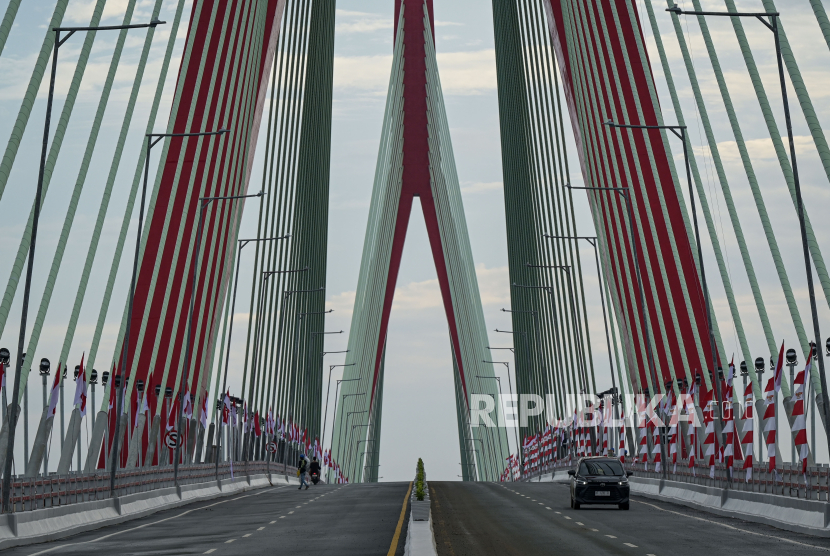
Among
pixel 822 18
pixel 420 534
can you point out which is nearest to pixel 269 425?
pixel 822 18

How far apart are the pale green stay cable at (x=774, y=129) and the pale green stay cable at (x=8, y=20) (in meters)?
15.7

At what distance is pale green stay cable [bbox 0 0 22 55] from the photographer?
25.6 meters

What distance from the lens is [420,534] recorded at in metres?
19.2

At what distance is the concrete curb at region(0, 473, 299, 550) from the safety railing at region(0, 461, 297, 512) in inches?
19.4

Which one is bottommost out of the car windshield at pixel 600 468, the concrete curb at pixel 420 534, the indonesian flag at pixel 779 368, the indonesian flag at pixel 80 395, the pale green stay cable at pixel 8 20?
the concrete curb at pixel 420 534

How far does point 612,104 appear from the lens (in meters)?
50.8

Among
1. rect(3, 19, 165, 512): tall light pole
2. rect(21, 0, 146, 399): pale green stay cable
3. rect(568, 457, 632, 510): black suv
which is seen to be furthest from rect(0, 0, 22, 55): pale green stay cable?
rect(568, 457, 632, 510): black suv

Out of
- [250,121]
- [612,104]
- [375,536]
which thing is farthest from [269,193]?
[375,536]

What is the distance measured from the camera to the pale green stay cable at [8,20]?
2556 centimetres

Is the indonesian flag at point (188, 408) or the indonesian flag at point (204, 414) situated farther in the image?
the indonesian flag at point (204, 414)

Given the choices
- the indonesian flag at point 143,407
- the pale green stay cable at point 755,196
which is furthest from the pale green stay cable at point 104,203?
the pale green stay cable at point 755,196

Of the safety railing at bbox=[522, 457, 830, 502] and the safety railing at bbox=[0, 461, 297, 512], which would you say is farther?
the safety railing at bbox=[522, 457, 830, 502]

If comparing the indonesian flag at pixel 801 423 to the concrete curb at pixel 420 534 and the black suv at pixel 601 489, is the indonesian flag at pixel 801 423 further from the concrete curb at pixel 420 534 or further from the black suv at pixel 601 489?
the concrete curb at pixel 420 534

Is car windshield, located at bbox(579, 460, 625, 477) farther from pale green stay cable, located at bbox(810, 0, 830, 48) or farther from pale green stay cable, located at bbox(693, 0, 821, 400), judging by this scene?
pale green stay cable, located at bbox(810, 0, 830, 48)
